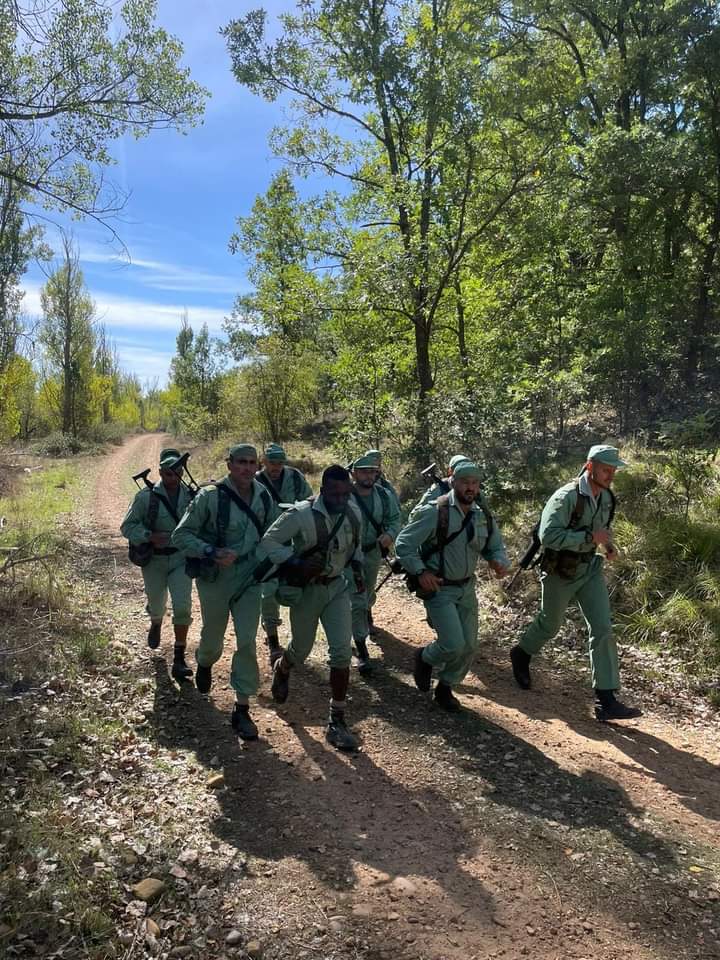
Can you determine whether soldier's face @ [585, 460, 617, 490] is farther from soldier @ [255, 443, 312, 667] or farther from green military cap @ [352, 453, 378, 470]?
soldier @ [255, 443, 312, 667]

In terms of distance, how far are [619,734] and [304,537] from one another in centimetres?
310

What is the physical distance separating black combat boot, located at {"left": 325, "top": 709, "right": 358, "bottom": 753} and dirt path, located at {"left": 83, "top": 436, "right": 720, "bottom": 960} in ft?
0.29

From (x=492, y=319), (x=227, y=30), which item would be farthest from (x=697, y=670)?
(x=227, y=30)

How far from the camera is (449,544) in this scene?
5254 millimetres

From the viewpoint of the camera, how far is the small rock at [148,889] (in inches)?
123

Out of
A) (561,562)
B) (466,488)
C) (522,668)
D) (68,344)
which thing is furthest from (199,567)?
(68,344)

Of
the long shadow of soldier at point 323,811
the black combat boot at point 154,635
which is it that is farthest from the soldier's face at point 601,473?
the black combat boot at point 154,635

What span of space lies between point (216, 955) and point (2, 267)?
873 inches

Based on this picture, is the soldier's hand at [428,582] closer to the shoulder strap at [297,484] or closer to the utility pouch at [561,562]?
the utility pouch at [561,562]

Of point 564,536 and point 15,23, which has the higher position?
point 15,23

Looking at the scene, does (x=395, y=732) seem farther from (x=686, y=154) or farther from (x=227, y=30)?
(x=227, y=30)

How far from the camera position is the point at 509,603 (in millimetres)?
7883

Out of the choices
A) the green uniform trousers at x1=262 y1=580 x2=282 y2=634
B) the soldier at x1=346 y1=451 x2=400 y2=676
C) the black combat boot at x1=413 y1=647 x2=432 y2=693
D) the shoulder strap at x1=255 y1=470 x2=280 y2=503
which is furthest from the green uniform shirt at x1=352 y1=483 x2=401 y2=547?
the black combat boot at x1=413 y1=647 x2=432 y2=693

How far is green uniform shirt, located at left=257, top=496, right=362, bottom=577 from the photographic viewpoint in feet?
15.3
